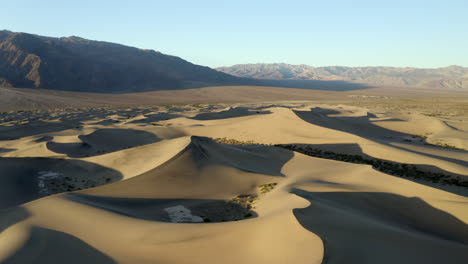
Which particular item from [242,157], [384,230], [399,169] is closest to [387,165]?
[399,169]

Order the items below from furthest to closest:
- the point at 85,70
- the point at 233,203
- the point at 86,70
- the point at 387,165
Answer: the point at 86,70
the point at 85,70
the point at 387,165
the point at 233,203

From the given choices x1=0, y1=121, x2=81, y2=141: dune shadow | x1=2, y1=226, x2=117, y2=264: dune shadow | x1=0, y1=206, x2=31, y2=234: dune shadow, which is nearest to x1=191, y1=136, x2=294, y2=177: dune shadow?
x1=0, y1=206, x2=31, y2=234: dune shadow

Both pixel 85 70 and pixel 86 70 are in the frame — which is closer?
pixel 85 70

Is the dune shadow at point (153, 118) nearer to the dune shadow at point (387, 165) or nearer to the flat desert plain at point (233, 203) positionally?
the flat desert plain at point (233, 203)

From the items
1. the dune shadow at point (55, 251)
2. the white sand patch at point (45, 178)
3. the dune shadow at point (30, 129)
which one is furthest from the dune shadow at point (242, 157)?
the dune shadow at point (30, 129)

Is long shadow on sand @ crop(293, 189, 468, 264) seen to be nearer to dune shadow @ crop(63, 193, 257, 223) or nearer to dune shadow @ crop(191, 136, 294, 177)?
dune shadow @ crop(63, 193, 257, 223)

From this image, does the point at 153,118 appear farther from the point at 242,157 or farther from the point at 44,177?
the point at 242,157
